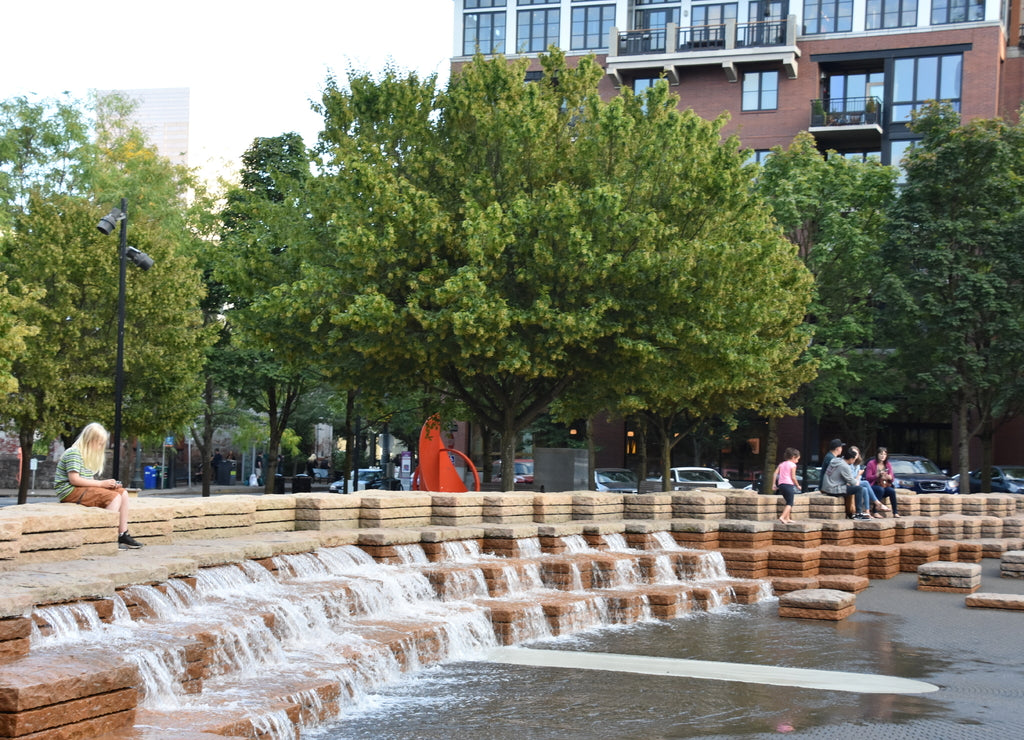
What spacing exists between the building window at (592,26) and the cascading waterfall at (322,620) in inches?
1774

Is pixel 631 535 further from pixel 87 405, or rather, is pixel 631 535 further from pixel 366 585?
pixel 87 405

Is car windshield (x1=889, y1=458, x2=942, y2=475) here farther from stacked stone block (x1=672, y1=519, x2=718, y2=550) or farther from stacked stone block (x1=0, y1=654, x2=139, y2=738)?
stacked stone block (x1=0, y1=654, x2=139, y2=738)

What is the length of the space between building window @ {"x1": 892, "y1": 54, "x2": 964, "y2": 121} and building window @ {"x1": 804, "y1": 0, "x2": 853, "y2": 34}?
299cm

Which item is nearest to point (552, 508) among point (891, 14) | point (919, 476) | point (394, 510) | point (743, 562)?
point (743, 562)

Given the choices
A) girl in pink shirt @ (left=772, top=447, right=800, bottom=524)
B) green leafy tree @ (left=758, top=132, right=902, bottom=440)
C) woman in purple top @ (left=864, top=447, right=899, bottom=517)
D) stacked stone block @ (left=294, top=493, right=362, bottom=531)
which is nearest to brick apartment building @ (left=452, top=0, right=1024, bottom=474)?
green leafy tree @ (left=758, top=132, right=902, bottom=440)

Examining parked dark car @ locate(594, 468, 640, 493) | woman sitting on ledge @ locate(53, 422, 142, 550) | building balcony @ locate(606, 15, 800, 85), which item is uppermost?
building balcony @ locate(606, 15, 800, 85)

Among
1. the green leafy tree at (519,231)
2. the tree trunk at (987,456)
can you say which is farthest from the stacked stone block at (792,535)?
the tree trunk at (987,456)

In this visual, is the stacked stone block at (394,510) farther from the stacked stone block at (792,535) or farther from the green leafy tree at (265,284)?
the green leafy tree at (265,284)

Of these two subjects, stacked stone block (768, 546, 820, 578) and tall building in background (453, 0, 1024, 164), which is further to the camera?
tall building in background (453, 0, 1024, 164)

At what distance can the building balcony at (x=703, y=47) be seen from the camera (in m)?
53.2

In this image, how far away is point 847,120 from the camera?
52344 mm

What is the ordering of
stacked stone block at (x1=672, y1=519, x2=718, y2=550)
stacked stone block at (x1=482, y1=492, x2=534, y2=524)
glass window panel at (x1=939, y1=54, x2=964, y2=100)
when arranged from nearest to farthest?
1. stacked stone block at (x1=482, y1=492, x2=534, y2=524)
2. stacked stone block at (x1=672, y1=519, x2=718, y2=550)
3. glass window panel at (x1=939, y1=54, x2=964, y2=100)

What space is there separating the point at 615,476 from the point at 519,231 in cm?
2021

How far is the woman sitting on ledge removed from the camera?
1135cm
